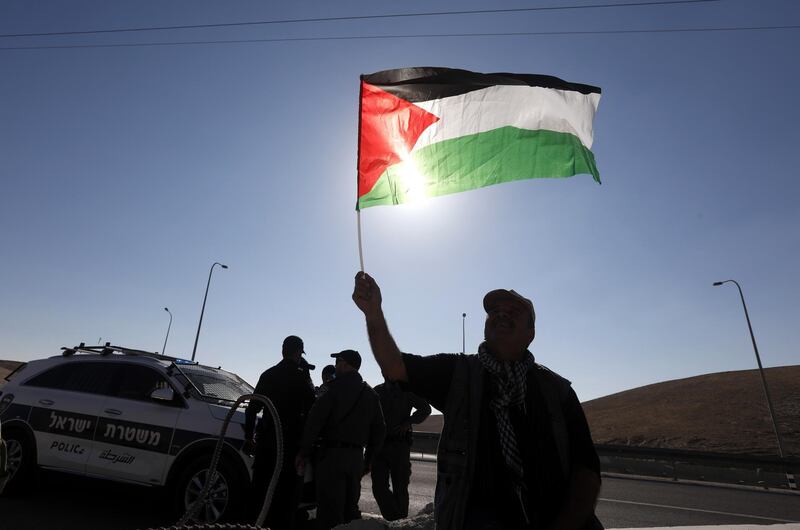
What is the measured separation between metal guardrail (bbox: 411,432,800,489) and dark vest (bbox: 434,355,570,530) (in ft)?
56.0

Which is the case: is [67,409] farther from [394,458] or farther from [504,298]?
[504,298]

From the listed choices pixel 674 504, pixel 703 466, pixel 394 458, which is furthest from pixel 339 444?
pixel 703 466

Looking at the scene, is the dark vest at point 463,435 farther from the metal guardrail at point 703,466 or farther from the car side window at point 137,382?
the metal guardrail at point 703,466

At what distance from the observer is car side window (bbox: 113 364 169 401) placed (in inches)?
257

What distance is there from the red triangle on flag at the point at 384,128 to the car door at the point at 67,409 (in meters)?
4.98

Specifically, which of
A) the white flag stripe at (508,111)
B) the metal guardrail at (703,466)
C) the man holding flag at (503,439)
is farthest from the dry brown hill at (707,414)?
the man holding flag at (503,439)

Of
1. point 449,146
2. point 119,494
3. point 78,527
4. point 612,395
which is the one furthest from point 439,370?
point 612,395

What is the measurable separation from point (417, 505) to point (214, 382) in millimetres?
4056

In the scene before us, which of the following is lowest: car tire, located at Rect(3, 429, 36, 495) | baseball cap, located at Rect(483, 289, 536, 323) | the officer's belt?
car tire, located at Rect(3, 429, 36, 495)

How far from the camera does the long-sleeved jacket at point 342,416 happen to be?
497 centimetres

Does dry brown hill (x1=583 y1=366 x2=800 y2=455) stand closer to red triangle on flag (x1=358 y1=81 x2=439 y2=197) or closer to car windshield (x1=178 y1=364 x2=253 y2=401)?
car windshield (x1=178 y1=364 x2=253 y2=401)

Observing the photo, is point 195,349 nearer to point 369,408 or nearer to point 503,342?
point 369,408

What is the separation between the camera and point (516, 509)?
2.17 meters

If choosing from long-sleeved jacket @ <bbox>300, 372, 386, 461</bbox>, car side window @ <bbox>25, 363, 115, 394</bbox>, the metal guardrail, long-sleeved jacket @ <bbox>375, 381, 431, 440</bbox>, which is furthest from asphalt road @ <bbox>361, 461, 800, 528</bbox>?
car side window @ <bbox>25, 363, 115, 394</bbox>
